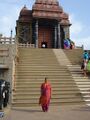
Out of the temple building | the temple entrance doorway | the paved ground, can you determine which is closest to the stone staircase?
the paved ground

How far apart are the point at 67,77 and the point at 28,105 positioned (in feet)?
14.1

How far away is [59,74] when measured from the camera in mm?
19375

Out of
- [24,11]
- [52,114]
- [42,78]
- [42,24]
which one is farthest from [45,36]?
[52,114]

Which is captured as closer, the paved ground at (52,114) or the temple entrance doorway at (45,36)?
the paved ground at (52,114)

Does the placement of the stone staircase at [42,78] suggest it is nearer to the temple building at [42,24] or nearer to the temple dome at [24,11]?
the temple building at [42,24]

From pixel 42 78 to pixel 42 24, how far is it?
55.1 ft

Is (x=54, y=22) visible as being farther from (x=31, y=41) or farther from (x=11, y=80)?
(x=11, y=80)

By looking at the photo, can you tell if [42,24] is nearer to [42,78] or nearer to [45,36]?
[45,36]

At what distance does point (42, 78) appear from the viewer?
1850cm

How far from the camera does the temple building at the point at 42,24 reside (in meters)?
33.5

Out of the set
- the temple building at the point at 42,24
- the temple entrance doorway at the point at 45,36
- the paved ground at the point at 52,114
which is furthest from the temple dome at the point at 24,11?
the paved ground at the point at 52,114

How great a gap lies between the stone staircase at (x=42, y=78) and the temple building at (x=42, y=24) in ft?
31.9

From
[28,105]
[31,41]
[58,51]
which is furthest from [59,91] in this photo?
[31,41]

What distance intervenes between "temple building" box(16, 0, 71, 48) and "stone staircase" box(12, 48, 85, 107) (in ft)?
31.9
